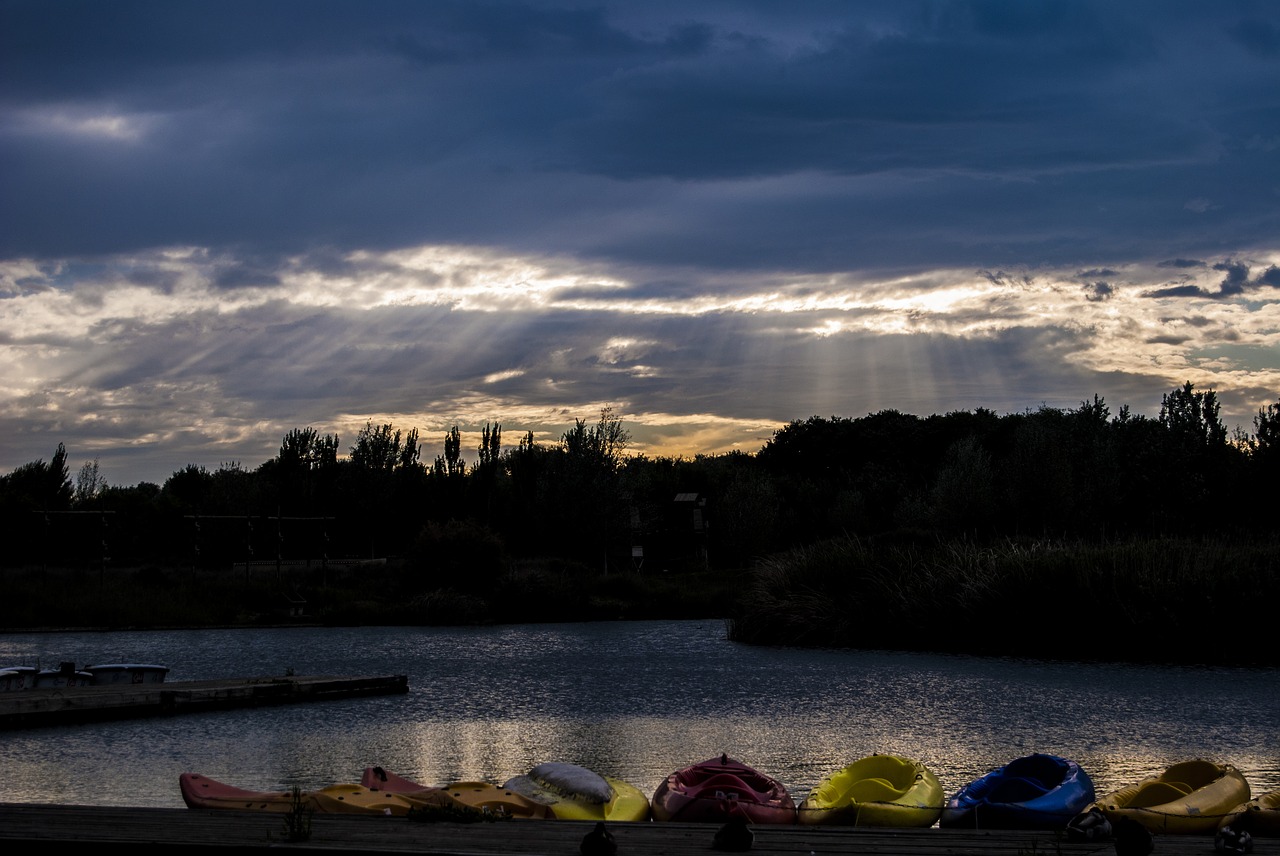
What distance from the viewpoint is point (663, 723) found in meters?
19.8

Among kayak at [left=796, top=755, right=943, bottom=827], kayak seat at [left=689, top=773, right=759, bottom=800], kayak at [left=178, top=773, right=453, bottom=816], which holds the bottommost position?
kayak at [left=796, top=755, right=943, bottom=827]

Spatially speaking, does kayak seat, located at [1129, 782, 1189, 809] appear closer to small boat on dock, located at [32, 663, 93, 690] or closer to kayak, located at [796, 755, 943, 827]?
kayak, located at [796, 755, 943, 827]

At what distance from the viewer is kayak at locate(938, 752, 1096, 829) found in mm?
9398

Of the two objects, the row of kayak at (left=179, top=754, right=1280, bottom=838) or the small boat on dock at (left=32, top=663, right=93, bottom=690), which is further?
the small boat on dock at (left=32, top=663, right=93, bottom=690)

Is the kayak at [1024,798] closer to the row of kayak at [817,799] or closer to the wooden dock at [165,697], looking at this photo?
the row of kayak at [817,799]

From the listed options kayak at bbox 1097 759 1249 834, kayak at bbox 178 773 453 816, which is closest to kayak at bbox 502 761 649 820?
kayak at bbox 178 773 453 816

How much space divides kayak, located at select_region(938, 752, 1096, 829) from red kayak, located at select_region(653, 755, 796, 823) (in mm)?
1403

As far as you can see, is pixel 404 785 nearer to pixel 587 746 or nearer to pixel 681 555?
pixel 587 746

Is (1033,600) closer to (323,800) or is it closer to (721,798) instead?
(721,798)

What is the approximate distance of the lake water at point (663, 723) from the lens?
1514 centimetres

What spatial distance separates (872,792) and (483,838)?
370 centimetres

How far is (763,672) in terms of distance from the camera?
1101 inches

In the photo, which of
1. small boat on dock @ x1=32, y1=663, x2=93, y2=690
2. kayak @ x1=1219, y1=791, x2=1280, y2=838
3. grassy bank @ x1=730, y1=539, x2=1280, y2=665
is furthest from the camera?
grassy bank @ x1=730, y1=539, x2=1280, y2=665

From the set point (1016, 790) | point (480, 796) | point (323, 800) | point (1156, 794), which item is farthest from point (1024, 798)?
point (323, 800)
